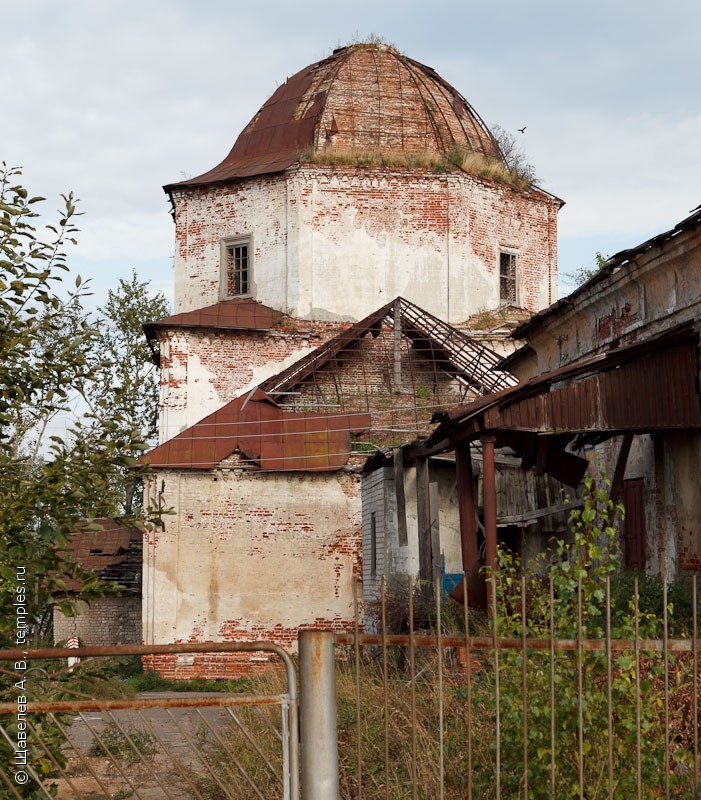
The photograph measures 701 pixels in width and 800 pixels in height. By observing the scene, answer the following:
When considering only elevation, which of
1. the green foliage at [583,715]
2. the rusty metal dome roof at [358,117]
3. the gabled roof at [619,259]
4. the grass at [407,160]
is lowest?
the green foliage at [583,715]

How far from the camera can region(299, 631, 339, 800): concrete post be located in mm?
4227

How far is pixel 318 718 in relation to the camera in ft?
13.9

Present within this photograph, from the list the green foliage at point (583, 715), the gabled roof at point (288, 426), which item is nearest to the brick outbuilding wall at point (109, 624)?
the gabled roof at point (288, 426)

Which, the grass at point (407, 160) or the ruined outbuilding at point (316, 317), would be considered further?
the grass at point (407, 160)

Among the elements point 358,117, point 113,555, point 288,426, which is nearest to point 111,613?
point 113,555

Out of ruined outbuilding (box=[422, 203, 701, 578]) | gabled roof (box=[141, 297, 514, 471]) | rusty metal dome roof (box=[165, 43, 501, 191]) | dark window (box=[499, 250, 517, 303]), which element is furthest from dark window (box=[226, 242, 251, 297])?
ruined outbuilding (box=[422, 203, 701, 578])

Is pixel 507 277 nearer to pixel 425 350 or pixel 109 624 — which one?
pixel 425 350

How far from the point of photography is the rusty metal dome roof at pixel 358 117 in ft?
84.9

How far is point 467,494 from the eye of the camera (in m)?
12.8

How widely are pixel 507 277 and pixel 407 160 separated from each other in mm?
3751

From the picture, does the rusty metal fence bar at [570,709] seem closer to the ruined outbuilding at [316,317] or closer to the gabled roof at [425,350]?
the ruined outbuilding at [316,317]

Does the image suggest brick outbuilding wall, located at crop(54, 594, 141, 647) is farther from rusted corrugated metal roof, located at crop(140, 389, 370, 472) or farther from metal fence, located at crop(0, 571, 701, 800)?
metal fence, located at crop(0, 571, 701, 800)

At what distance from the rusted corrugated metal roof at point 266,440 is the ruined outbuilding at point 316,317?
0.04 meters

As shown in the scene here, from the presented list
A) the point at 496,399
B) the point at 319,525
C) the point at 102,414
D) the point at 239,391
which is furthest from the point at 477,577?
the point at 239,391
